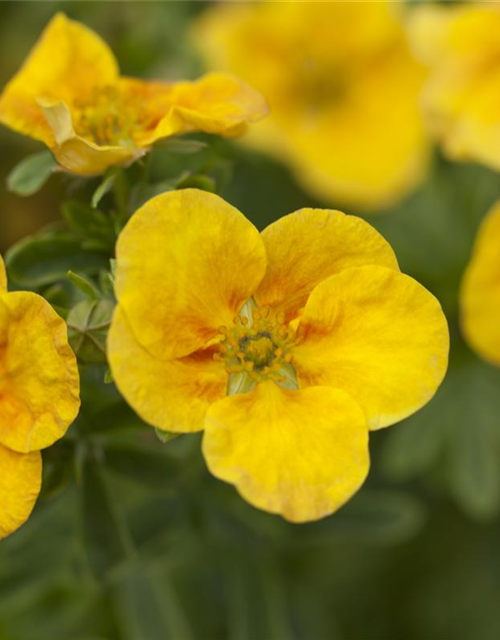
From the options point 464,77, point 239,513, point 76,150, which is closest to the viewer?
point 76,150

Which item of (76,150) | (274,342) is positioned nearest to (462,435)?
(274,342)

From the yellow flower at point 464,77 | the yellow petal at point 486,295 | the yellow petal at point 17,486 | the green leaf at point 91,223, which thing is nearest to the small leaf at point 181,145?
the green leaf at point 91,223

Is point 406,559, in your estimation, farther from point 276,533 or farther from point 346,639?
point 276,533

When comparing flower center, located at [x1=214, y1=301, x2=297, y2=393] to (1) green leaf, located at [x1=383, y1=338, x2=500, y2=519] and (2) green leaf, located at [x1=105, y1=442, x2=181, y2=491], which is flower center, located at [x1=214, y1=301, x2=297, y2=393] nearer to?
(2) green leaf, located at [x1=105, y1=442, x2=181, y2=491]

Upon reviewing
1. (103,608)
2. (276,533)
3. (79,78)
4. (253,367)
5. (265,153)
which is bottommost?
(103,608)

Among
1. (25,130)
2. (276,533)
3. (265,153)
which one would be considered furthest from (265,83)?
(25,130)

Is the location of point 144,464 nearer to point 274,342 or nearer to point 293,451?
point 274,342

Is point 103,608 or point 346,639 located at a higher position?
point 103,608

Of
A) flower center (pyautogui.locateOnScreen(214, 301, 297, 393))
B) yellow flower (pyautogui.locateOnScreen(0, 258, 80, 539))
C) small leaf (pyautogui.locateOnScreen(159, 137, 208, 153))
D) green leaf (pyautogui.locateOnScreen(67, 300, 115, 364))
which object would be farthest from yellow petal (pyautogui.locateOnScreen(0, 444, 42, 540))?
small leaf (pyautogui.locateOnScreen(159, 137, 208, 153))
